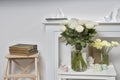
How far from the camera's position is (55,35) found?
2.35 m

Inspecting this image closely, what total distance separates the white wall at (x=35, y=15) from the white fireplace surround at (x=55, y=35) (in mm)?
87

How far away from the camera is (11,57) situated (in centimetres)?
227

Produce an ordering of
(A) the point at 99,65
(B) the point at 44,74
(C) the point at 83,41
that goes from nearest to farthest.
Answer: (C) the point at 83,41
(A) the point at 99,65
(B) the point at 44,74

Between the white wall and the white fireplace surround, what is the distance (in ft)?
0.28

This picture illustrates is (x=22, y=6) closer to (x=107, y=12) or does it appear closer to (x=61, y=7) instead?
(x=61, y=7)

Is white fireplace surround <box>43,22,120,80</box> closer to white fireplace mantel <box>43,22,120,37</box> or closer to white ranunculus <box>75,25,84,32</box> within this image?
white fireplace mantel <box>43,22,120,37</box>

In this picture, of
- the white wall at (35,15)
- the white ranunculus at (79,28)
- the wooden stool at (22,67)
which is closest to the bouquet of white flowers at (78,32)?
the white ranunculus at (79,28)

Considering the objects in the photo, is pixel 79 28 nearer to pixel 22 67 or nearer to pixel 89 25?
pixel 89 25

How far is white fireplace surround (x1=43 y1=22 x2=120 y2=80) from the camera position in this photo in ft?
7.46

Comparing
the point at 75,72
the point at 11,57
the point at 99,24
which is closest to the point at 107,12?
the point at 99,24

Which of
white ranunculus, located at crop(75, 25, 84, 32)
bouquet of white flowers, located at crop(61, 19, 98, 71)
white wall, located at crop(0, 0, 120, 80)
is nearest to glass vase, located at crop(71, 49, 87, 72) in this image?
bouquet of white flowers, located at crop(61, 19, 98, 71)

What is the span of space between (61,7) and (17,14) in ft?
1.60

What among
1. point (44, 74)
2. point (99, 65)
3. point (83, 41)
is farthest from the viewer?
point (44, 74)

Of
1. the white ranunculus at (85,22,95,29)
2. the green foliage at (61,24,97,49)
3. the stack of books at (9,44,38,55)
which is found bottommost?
the stack of books at (9,44,38,55)
